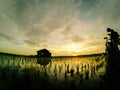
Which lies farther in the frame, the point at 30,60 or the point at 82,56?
the point at 30,60

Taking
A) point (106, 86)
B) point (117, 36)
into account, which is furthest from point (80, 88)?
point (117, 36)

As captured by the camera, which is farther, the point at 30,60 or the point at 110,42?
the point at 30,60

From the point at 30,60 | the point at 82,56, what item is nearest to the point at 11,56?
the point at 30,60

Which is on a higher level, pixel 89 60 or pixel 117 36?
pixel 117 36

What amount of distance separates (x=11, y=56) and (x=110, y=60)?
36855 mm

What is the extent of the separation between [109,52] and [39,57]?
82.4 feet

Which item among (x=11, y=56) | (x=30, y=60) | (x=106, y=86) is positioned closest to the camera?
(x=106, y=86)

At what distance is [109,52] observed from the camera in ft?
62.4

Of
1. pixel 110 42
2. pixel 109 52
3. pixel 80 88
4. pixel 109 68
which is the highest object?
pixel 110 42

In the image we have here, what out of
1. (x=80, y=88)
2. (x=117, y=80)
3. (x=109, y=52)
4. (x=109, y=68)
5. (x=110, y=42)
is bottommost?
(x=80, y=88)

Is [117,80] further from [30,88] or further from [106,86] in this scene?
[30,88]

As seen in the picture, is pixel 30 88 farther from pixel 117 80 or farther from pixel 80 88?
pixel 117 80

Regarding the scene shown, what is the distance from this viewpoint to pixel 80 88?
18594 millimetres

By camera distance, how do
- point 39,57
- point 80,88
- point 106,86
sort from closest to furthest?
point 106,86 → point 80,88 → point 39,57
